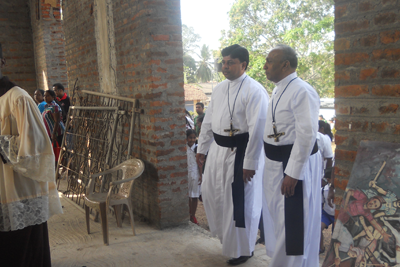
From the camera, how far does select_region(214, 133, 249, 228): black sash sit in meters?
3.00

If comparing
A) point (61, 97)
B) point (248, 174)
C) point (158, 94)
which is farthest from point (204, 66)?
point (248, 174)

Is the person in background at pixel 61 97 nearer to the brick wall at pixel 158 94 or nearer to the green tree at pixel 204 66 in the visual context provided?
the brick wall at pixel 158 94

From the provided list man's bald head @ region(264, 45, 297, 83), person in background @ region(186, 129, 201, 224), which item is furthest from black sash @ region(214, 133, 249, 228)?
person in background @ region(186, 129, 201, 224)

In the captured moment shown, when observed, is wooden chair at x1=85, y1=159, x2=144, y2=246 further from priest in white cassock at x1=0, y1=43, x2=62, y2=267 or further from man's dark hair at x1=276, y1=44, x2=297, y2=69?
man's dark hair at x1=276, y1=44, x2=297, y2=69

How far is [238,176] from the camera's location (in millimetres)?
3023

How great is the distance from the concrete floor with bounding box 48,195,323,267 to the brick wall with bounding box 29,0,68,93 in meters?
5.48

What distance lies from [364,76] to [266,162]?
3.21 feet

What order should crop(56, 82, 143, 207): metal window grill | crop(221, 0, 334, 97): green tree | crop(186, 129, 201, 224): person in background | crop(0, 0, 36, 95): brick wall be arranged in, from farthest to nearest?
crop(221, 0, 334, 97): green tree, crop(0, 0, 36, 95): brick wall, crop(186, 129, 201, 224): person in background, crop(56, 82, 143, 207): metal window grill

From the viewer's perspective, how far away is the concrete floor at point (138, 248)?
321cm

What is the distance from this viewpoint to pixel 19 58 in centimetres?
944

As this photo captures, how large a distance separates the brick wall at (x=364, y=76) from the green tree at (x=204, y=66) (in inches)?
1462

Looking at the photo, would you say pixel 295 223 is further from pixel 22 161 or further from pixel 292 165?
pixel 22 161

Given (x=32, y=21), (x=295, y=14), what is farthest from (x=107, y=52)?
(x=295, y=14)

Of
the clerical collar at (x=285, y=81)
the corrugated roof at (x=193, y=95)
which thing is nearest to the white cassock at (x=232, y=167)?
the clerical collar at (x=285, y=81)
